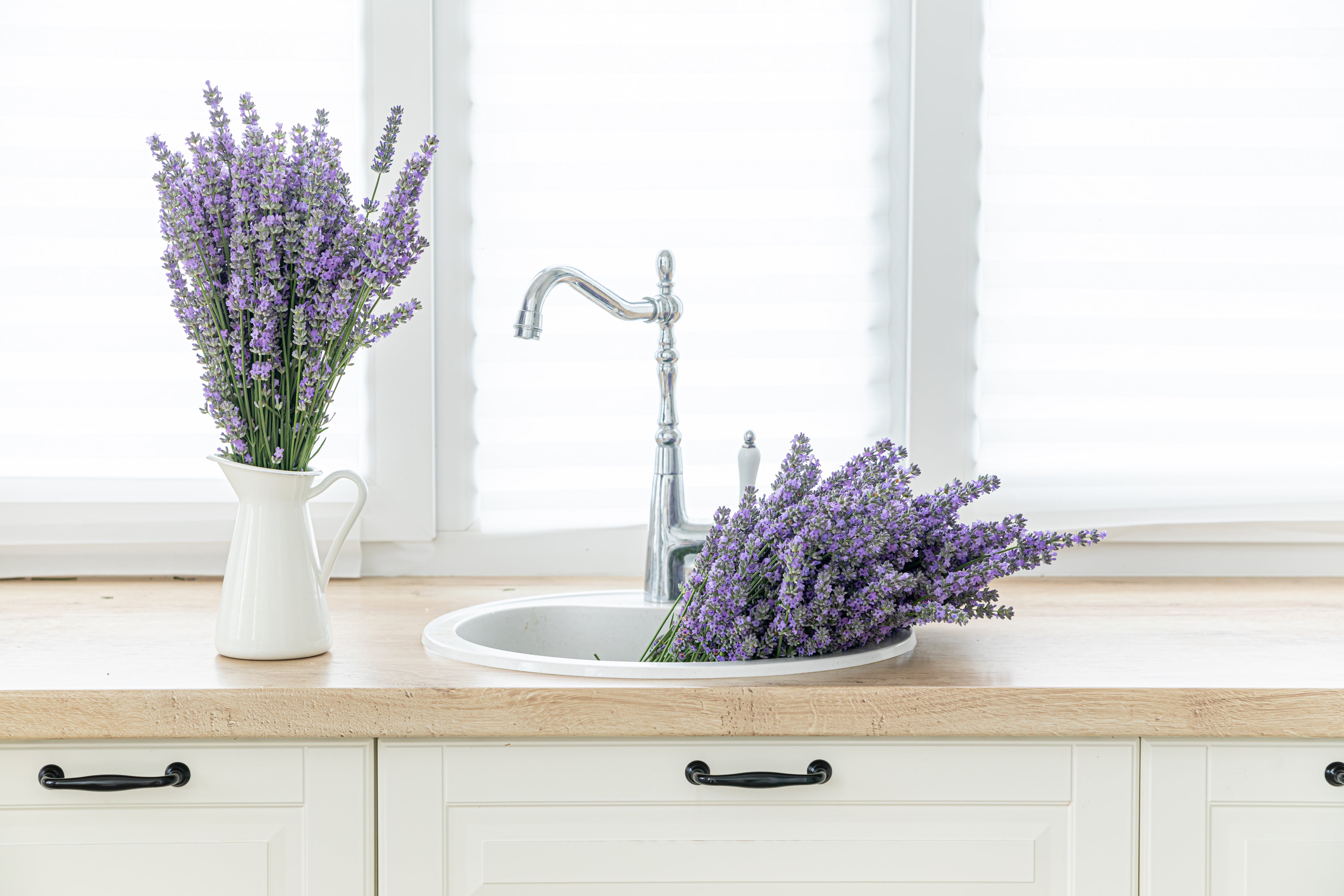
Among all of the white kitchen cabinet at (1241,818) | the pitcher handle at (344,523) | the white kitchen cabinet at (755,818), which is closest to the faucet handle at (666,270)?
the pitcher handle at (344,523)

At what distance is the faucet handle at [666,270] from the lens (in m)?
1.32

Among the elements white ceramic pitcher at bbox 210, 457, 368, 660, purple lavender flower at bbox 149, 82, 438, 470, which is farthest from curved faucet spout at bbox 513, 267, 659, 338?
white ceramic pitcher at bbox 210, 457, 368, 660

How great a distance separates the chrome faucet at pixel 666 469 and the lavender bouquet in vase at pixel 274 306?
31 centimetres

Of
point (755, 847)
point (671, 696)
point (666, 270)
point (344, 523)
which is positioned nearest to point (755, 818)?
point (755, 847)

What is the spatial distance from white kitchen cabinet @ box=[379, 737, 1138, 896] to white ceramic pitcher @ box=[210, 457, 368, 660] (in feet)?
0.57

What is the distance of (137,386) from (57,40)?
508 mm

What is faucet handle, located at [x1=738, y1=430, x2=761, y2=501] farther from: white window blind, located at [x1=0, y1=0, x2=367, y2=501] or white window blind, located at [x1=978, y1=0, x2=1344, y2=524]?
white window blind, located at [x1=0, y1=0, x2=367, y2=501]

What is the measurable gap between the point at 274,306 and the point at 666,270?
504 mm

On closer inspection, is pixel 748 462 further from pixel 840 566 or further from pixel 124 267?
pixel 124 267

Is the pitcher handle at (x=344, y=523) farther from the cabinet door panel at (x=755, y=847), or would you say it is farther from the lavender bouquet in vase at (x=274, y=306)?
the cabinet door panel at (x=755, y=847)

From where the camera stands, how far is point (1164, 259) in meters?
1.54

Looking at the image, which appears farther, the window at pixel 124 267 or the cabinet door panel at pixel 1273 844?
the window at pixel 124 267

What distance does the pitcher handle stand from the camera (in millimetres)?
1104

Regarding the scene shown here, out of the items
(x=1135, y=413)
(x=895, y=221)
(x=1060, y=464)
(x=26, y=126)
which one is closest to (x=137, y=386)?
(x=26, y=126)
